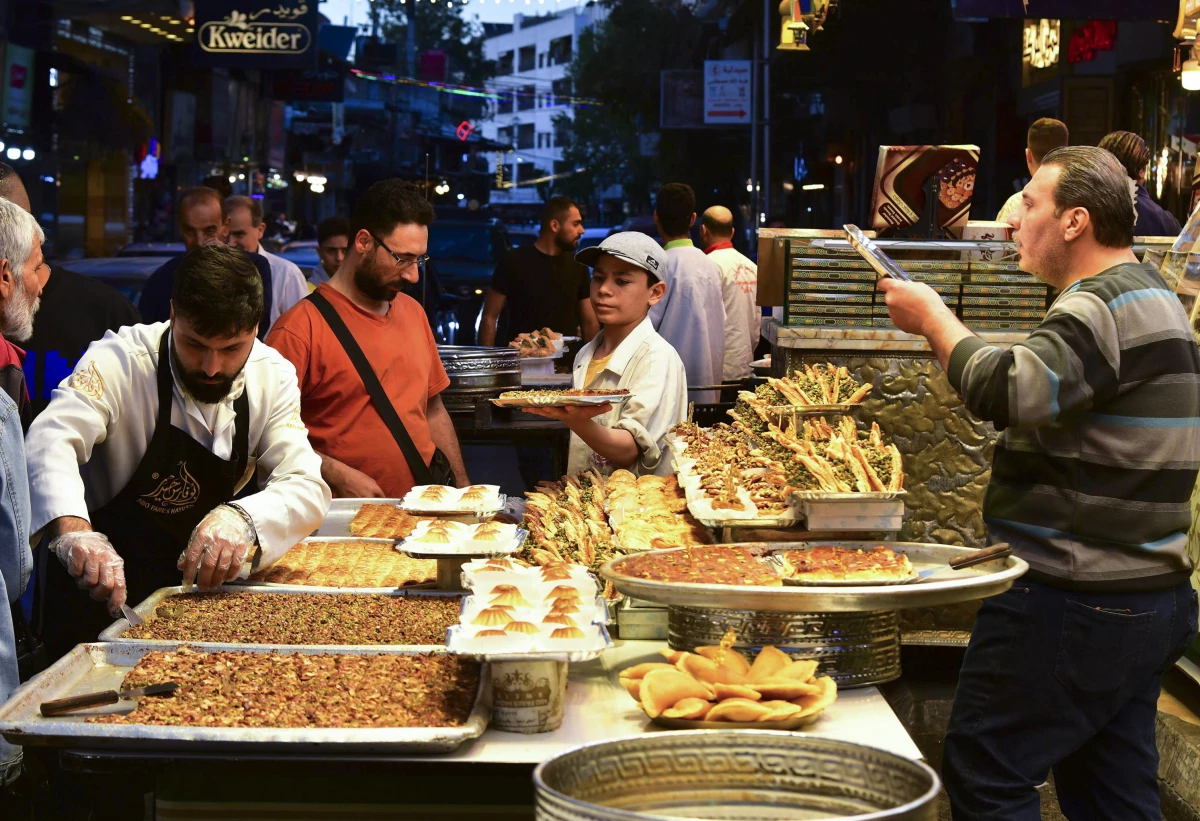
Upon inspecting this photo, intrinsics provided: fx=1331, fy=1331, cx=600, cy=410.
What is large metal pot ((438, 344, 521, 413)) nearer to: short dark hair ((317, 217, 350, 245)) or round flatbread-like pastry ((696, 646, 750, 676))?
short dark hair ((317, 217, 350, 245))

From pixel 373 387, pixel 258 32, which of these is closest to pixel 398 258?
pixel 373 387

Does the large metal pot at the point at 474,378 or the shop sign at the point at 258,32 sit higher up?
the shop sign at the point at 258,32

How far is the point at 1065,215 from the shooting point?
3451 mm

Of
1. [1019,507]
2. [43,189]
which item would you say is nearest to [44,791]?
[1019,507]

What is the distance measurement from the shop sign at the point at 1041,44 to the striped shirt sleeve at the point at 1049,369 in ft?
38.3

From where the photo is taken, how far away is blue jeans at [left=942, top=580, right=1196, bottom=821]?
3404mm

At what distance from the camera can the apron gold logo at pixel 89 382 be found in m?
3.96

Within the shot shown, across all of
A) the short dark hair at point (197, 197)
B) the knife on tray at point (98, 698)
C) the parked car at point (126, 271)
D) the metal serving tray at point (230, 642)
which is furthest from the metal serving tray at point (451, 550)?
the parked car at point (126, 271)

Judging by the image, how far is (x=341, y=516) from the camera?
5066mm

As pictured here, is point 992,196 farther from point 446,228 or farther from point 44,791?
point 44,791

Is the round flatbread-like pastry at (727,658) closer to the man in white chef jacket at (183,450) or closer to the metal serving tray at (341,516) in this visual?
the man in white chef jacket at (183,450)

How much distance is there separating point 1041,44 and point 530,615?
13221 mm

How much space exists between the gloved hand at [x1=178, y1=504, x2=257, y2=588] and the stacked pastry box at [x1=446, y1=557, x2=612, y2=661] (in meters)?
0.72

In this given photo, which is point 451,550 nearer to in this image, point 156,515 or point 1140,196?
point 156,515
